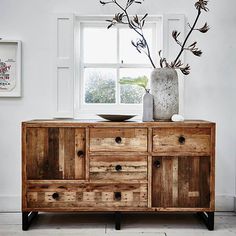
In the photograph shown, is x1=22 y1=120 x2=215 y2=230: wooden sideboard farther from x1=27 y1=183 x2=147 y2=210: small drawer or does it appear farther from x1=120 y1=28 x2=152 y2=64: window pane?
x1=120 y1=28 x2=152 y2=64: window pane

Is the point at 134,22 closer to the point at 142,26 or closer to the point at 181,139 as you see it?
the point at 142,26

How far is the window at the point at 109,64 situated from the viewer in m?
3.17

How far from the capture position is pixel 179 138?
2.51m

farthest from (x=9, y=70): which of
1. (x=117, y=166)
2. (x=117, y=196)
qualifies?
(x=117, y=196)

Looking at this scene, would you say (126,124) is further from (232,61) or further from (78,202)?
(232,61)

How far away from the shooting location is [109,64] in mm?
3168

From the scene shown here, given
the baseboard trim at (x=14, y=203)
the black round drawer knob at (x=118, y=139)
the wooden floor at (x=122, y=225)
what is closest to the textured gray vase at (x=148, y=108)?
the black round drawer knob at (x=118, y=139)

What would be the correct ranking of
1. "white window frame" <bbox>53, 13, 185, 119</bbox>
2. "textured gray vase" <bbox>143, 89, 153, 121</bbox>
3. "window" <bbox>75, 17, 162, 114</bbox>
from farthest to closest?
"window" <bbox>75, 17, 162, 114</bbox> < "white window frame" <bbox>53, 13, 185, 119</bbox> < "textured gray vase" <bbox>143, 89, 153, 121</bbox>

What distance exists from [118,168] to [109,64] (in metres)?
1.13

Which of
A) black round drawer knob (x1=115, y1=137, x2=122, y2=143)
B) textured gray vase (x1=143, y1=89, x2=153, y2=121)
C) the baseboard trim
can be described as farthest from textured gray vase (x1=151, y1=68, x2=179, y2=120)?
the baseboard trim

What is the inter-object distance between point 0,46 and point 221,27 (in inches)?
81.0

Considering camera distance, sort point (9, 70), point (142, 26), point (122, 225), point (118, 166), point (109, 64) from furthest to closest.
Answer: point (109, 64) < point (9, 70) < point (142, 26) < point (122, 225) < point (118, 166)

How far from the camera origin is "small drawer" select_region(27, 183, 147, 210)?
8.23 ft

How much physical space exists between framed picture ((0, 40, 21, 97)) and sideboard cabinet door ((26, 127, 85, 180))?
0.71 meters
